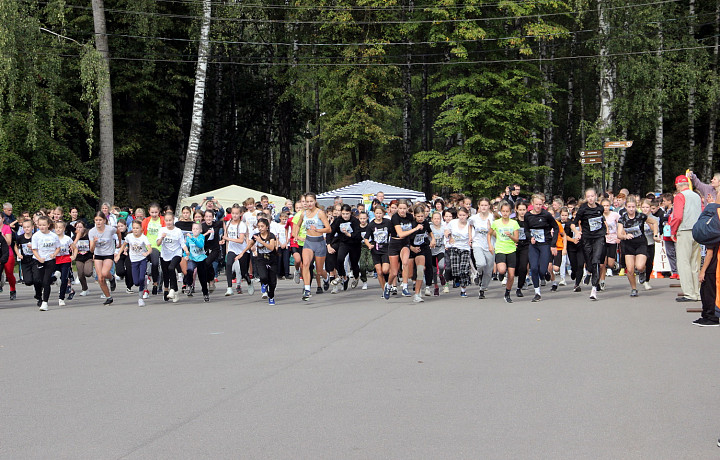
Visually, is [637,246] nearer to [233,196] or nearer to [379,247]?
[379,247]

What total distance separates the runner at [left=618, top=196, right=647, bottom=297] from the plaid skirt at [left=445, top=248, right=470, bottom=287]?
117 inches

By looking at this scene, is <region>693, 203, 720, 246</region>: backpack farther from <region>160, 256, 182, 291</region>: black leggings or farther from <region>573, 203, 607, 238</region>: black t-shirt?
<region>160, 256, 182, 291</region>: black leggings

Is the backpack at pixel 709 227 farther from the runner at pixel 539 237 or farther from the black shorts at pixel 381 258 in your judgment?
the black shorts at pixel 381 258

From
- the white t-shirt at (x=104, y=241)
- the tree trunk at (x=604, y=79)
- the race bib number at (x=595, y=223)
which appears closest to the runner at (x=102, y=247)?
the white t-shirt at (x=104, y=241)

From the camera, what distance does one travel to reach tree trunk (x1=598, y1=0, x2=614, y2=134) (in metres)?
36.4

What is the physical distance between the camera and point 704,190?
15250mm

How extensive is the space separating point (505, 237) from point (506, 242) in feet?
0.31

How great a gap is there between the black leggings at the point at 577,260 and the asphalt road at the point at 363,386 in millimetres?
3762

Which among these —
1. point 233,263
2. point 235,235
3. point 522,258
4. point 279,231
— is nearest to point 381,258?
point 522,258

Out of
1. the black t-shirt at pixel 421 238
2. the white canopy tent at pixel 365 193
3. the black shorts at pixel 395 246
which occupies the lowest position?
the black shorts at pixel 395 246

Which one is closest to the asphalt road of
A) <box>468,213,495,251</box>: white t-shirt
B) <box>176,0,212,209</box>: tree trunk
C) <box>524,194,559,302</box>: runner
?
<box>524,194,559,302</box>: runner

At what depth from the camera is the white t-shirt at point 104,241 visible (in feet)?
54.9

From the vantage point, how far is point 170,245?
55.7 ft

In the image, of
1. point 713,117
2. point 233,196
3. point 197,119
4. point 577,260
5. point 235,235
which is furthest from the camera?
point 713,117
